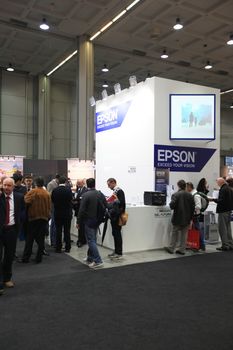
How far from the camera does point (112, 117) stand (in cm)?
852

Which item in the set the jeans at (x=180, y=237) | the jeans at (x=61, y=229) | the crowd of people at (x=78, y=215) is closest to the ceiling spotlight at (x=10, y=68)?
the crowd of people at (x=78, y=215)

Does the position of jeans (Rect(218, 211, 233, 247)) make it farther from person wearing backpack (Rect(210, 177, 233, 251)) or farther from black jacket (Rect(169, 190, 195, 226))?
black jacket (Rect(169, 190, 195, 226))

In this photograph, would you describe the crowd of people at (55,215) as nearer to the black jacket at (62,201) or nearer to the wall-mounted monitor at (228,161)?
the black jacket at (62,201)

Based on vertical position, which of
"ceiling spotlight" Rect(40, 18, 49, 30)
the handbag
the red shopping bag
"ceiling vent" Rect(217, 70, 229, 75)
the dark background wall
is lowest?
the red shopping bag

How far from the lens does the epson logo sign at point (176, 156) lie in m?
7.22

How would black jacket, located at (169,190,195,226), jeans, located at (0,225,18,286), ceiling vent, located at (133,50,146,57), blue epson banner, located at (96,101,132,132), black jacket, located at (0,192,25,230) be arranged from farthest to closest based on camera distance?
1. ceiling vent, located at (133,50,146,57)
2. blue epson banner, located at (96,101,132,132)
3. black jacket, located at (169,190,195,226)
4. jeans, located at (0,225,18,286)
5. black jacket, located at (0,192,25,230)

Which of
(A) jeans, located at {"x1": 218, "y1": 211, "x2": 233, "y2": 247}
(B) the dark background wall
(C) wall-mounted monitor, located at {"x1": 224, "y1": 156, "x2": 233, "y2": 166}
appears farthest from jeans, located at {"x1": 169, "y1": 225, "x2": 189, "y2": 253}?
(C) wall-mounted monitor, located at {"x1": 224, "y1": 156, "x2": 233, "y2": 166}

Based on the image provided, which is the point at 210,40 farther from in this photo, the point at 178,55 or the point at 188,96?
the point at 188,96

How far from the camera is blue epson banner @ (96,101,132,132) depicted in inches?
316

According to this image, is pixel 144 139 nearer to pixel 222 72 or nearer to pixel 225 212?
pixel 225 212

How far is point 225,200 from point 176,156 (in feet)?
4.51

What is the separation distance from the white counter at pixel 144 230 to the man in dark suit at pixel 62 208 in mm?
862

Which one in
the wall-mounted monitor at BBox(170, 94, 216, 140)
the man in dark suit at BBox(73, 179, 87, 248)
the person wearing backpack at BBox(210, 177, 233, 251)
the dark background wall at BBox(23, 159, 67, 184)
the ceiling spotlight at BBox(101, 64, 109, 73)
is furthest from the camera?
the ceiling spotlight at BBox(101, 64, 109, 73)

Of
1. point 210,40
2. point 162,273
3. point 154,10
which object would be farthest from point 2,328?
point 210,40
